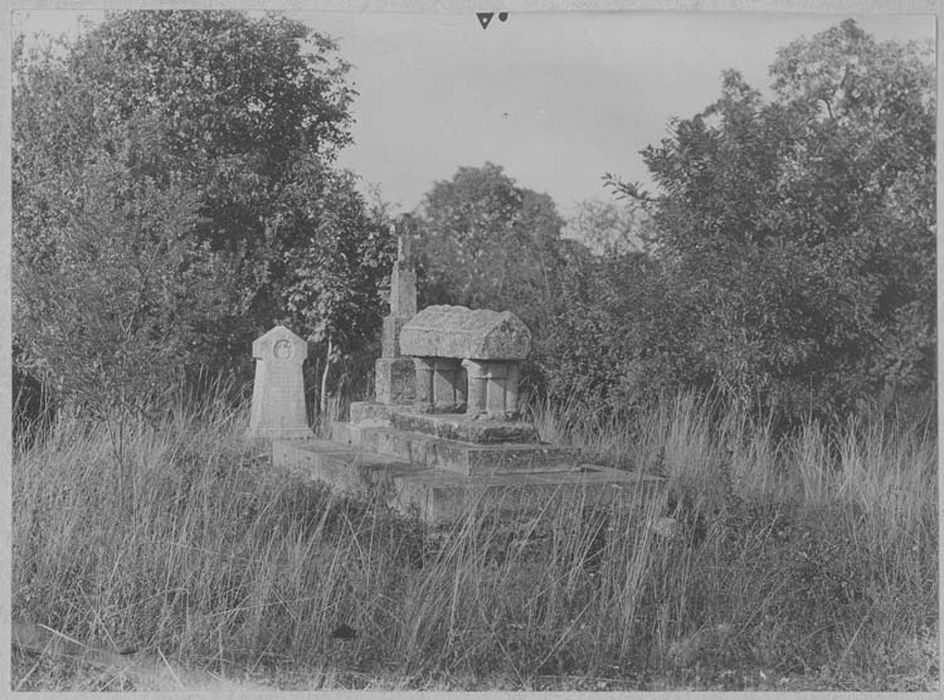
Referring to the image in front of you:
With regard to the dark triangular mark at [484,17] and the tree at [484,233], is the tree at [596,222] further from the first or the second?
the dark triangular mark at [484,17]

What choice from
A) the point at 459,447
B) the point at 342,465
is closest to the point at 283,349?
the point at 342,465

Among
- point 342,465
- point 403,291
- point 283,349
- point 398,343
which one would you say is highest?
point 403,291

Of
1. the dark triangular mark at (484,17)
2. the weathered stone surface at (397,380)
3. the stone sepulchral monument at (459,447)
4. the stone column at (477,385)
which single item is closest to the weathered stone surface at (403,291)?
the weathered stone surface at (397,380)

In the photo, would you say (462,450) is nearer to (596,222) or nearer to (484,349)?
(484,349)

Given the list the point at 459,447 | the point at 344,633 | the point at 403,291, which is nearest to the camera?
the point at 344,633

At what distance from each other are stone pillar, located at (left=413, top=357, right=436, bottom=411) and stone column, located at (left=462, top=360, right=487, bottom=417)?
1088mm

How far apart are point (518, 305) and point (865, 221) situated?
666 centimetres

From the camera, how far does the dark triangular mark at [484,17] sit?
18.5 ft

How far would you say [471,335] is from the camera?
7.59m

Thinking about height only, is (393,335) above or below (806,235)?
below

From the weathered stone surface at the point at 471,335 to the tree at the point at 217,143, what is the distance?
4.43 m

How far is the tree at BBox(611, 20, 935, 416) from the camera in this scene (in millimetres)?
8977

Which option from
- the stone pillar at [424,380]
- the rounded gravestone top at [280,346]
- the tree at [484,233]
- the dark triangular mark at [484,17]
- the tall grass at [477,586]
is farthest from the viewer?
the tree at [484,233]

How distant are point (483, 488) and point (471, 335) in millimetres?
1326
